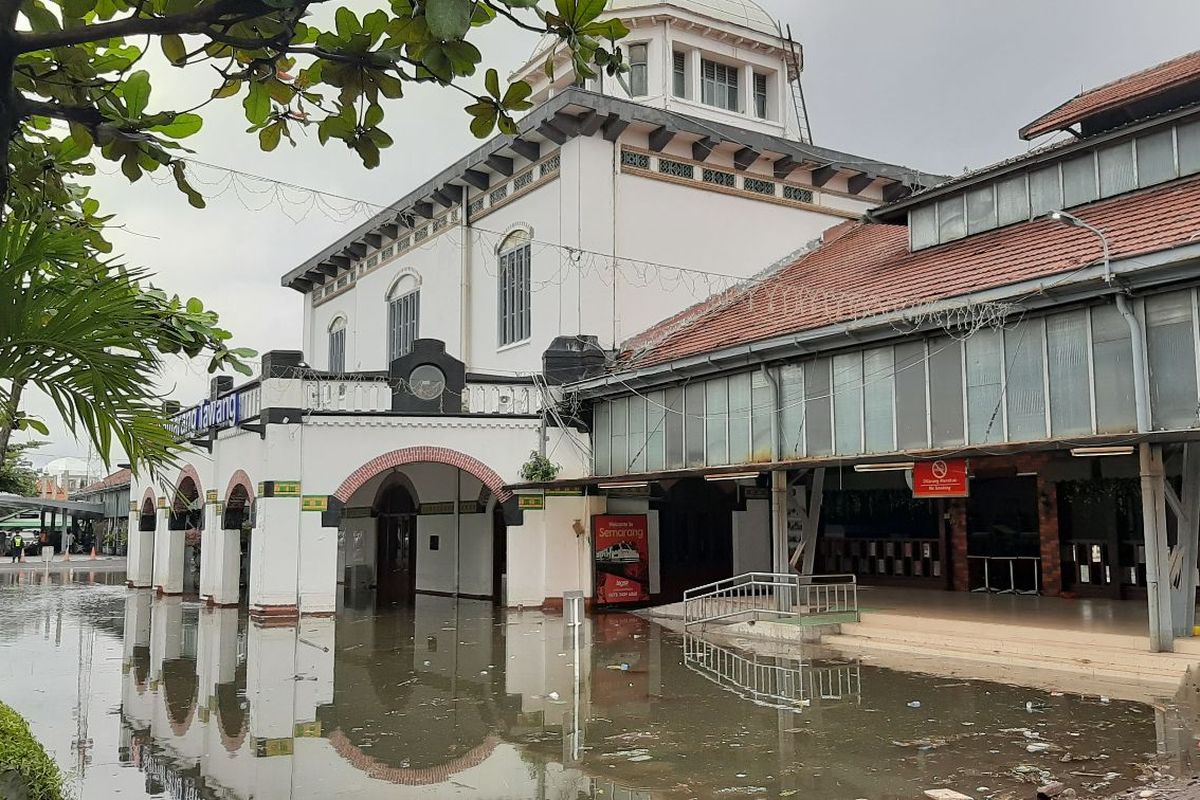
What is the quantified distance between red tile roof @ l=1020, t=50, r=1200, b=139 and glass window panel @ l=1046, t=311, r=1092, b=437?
6.26 m

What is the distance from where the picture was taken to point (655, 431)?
69.2ft

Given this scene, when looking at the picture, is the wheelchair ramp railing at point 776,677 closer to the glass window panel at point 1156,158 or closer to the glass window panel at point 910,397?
the glass window panel at point 910,397

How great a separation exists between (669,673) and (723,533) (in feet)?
36.7

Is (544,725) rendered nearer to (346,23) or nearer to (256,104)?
(256,104)

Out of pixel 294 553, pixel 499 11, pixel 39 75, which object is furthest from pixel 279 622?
pixel 499 11

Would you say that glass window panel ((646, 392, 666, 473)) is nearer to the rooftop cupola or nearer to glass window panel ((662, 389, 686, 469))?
glass window panel ((662, 389, 686, 469))

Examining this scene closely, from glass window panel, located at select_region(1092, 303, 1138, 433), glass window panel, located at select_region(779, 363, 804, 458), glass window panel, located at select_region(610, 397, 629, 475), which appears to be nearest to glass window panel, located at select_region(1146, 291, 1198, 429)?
glass window panel, located at select_region(1092, 303, 1138, 433)

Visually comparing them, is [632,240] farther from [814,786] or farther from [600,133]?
[814,786]

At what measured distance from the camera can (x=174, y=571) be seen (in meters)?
29.0

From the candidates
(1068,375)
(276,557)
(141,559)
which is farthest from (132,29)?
(141,559)

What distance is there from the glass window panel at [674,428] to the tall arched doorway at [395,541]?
1018cm

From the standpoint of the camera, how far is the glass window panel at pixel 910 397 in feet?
50.5

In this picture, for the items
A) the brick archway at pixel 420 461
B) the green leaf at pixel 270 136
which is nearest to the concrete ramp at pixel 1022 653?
the brick archway at pixel 420 461

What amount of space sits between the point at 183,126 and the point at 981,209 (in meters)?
17.1
